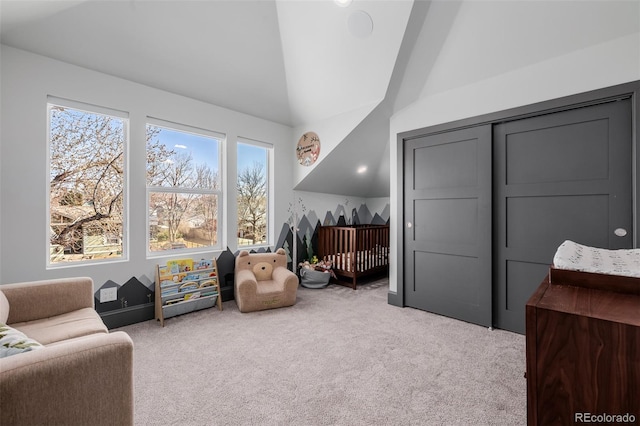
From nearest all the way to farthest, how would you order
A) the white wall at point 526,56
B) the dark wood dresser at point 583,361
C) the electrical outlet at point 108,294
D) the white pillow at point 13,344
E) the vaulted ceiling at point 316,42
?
the dark wood dresser at point 583,361 → the white pillow at point 13,344 → the white wall at point 526,56 → the vaulted ceiling at point 316,42 → the electrical outlet at point 108,294

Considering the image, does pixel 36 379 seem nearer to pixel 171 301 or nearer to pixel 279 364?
pixel 279 364

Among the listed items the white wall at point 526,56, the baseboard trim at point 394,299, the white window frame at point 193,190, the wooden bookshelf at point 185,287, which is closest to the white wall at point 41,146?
the white window frame at point 193,190

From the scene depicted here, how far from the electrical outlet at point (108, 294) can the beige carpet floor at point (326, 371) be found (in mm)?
338

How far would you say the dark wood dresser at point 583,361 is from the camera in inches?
24.0

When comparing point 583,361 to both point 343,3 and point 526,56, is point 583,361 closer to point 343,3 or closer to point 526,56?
point 526,56

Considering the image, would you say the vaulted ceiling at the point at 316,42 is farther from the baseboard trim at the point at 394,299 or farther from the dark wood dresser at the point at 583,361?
the dark wood dresser at the point at 583,361

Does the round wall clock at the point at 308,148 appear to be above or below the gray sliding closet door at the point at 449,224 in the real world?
above

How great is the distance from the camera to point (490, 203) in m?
2.60

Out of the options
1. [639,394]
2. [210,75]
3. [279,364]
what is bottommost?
[279,364]

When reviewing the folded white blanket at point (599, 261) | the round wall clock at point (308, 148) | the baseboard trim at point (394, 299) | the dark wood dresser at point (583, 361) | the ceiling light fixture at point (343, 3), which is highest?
the ceiling light fixture at point (343, 3)

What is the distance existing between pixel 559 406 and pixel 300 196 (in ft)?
12.6

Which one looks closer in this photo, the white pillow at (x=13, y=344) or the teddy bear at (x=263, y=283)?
the white pillow at (x=13, y=344)

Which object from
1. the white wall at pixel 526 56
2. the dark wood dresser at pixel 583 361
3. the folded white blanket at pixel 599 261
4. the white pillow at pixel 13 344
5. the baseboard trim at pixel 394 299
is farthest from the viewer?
the baseboard trim at pixel 394 299

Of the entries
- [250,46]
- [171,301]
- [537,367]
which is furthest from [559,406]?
[250,46]
